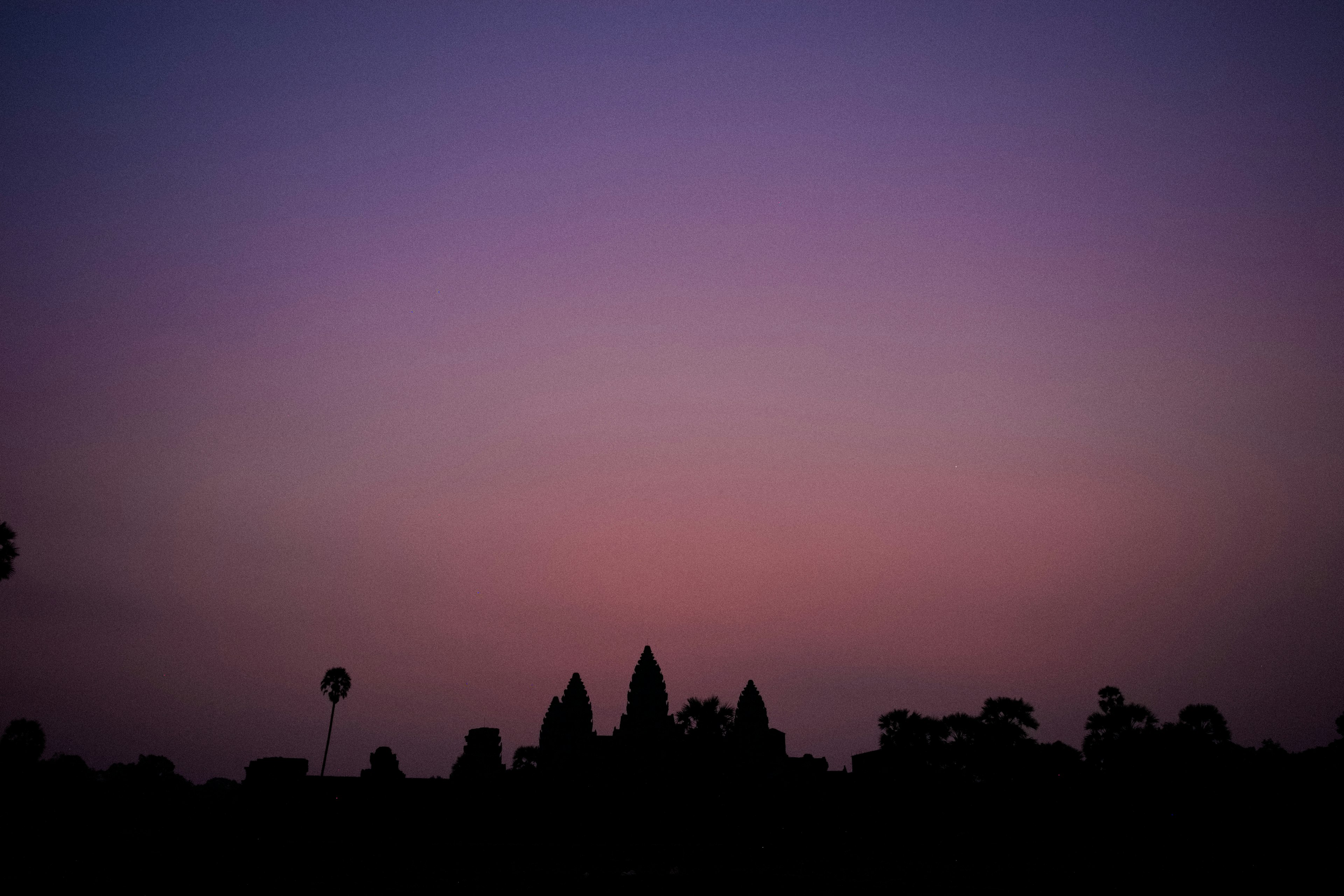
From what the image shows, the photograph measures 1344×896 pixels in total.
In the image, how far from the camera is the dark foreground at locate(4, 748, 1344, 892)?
4434 centimetres

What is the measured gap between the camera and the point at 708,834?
53812 mm

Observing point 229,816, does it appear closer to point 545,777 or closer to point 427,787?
point 427,787

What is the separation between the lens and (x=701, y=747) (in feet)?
237

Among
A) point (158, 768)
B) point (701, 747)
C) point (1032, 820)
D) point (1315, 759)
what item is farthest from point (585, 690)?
point (158, 768)

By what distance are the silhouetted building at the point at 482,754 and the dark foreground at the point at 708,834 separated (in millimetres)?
8492

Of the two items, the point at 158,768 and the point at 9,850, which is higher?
the point at 158,768

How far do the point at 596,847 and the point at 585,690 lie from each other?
2361 centimetres

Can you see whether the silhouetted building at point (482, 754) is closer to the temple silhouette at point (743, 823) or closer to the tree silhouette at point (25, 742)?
the temple silhouette at point (743, 823)

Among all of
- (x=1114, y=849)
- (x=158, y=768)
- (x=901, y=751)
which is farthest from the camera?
(x=158, y=768)

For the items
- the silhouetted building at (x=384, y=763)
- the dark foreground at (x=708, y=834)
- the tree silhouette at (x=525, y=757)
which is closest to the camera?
the dark foreground at (x=708, y=834)

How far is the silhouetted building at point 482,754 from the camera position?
68.2 m

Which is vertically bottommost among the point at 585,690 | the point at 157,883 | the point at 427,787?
the point at 157,883

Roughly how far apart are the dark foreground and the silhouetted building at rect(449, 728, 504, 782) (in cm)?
849

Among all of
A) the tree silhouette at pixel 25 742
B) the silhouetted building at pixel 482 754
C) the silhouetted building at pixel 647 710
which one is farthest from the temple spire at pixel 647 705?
the tree silhouette at pixel 25 742
